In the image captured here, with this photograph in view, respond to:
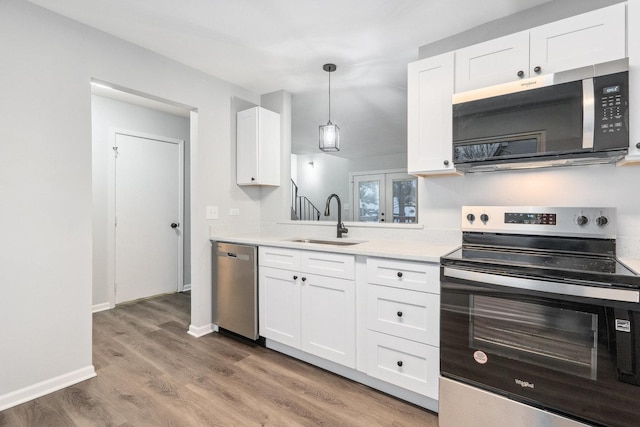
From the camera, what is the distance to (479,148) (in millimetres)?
1893

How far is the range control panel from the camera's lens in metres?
1.72

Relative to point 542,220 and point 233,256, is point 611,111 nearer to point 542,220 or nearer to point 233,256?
point 542,220

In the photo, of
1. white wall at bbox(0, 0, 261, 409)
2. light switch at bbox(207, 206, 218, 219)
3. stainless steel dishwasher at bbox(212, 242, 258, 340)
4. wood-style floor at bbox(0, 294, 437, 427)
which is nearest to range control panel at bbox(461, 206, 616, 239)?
wood-style floor at bbox(0, 294, 437, 427)

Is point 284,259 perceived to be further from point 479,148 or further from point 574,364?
point 574,364

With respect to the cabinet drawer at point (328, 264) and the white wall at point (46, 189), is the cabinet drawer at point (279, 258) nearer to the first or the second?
the cabinet drawer at point (328, 264)

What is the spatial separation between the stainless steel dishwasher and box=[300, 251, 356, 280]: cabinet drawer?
544mm

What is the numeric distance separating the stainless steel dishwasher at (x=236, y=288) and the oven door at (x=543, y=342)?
1560 mm

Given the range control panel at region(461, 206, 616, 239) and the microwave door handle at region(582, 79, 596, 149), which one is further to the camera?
the range control panel at region(461, 206, 616, 239)

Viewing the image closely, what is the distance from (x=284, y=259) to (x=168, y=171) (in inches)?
104

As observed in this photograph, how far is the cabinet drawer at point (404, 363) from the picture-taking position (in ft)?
5.86

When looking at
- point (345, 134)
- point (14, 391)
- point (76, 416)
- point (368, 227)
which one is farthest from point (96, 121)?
point (345, 134)

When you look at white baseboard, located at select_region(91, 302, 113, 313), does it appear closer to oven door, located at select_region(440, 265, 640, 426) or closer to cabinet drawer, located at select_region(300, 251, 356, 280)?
cabinet drawer, located at select_region(300, 251, 356, 280)

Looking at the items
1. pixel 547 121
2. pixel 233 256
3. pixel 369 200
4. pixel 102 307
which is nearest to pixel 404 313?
pixel 547 121

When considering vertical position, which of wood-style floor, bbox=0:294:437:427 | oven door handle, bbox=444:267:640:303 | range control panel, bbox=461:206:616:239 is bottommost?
wood-style floor, bbox=0:294:437:427
